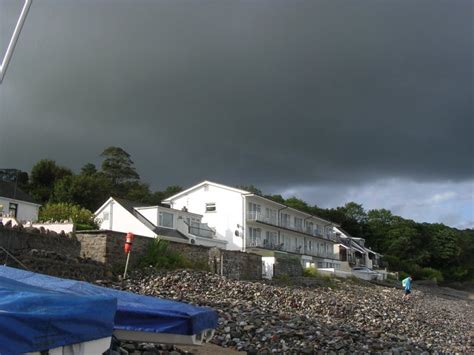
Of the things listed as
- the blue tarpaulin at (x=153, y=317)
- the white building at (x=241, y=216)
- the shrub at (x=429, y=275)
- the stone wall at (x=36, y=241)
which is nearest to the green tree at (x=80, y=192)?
the white building at (x=241, y=216)

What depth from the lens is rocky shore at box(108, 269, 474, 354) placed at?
12961 mm

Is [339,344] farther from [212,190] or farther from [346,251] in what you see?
[346,251]

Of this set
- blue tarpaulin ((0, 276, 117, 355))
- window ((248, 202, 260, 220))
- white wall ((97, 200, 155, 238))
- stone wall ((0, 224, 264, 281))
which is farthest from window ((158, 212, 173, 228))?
blue tarpaulin ((0, 276, 117, 355))

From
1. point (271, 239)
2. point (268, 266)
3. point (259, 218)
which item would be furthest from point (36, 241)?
point (271, 239)

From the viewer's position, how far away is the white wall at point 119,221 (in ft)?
145

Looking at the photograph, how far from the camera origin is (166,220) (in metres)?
47.2

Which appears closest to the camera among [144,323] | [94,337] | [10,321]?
[10,321]

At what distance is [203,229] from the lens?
51875mm

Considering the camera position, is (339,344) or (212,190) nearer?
(339,344)

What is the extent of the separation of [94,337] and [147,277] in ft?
55.4

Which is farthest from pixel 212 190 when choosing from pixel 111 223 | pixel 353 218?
pixel 353 218

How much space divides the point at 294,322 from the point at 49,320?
12.7m

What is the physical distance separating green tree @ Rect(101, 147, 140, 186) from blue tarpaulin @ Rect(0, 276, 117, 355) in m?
81.6

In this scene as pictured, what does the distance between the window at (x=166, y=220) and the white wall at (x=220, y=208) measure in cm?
813
